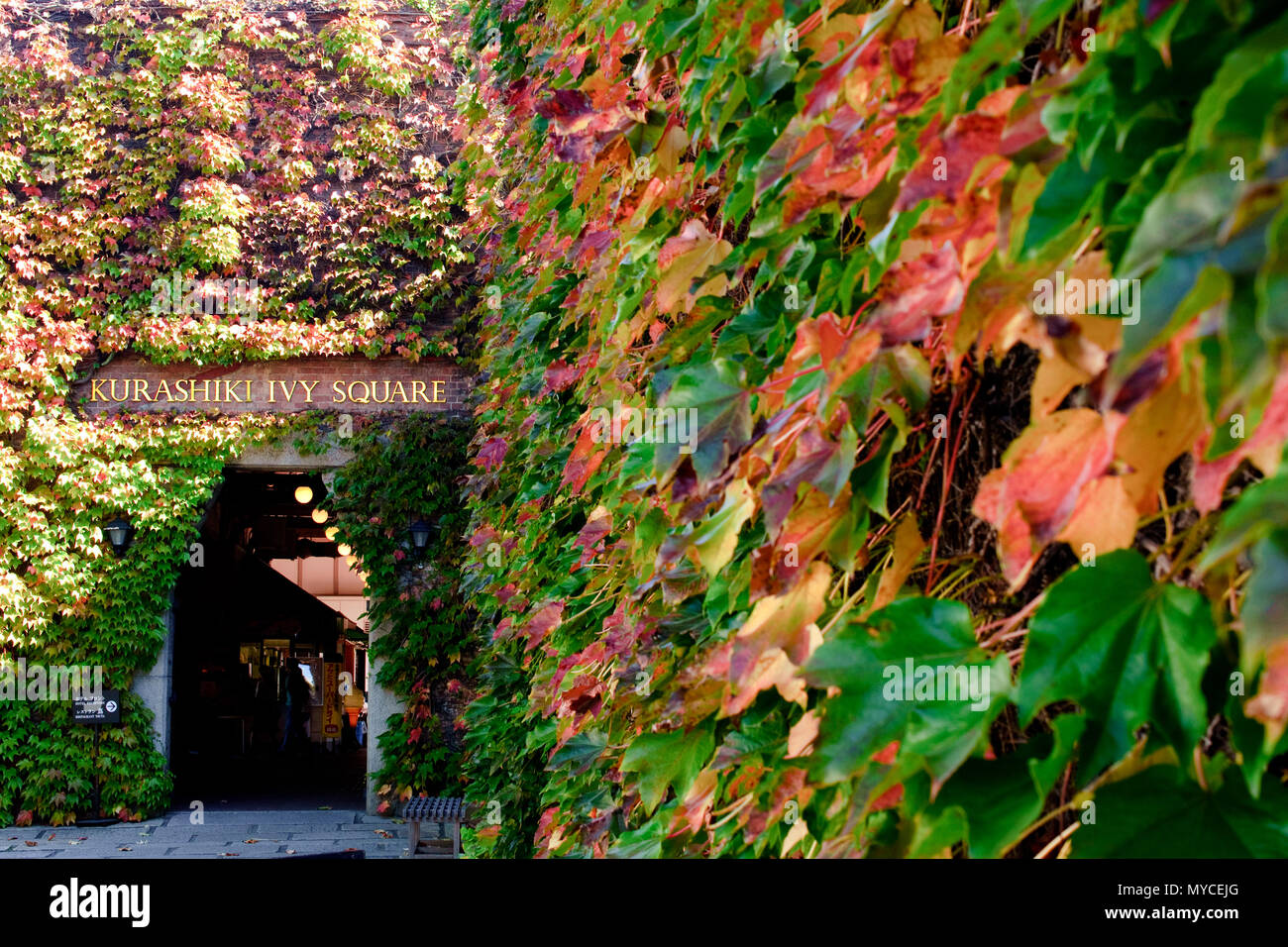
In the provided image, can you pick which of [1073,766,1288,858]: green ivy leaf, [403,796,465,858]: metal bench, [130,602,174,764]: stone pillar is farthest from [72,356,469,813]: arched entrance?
[1073,766,1288,858]: green ivy leaf

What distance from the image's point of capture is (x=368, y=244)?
10961 mm

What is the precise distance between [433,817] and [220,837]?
239 centimetres

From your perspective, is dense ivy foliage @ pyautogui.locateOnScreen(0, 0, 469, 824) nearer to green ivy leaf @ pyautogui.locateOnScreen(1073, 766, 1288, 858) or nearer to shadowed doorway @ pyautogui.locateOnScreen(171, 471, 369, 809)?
shadowed doorway @ pyautogui.locateOnScreen(171, 471, 369, 809)

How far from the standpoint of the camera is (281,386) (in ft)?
35.2

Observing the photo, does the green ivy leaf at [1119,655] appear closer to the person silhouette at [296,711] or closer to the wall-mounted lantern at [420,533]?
the wall-mounted lantern at [420,533]

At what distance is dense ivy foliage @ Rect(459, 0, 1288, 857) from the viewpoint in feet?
1.81

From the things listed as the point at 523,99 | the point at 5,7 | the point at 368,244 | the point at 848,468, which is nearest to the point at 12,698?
the point at 368,244

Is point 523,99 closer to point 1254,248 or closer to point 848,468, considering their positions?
point 848,468

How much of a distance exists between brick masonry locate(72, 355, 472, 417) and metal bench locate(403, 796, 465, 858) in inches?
163

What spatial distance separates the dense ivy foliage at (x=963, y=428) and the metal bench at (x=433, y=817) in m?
6.69

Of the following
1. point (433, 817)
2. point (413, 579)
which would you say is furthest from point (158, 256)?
point (433, 817)

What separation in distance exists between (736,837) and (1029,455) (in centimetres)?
82

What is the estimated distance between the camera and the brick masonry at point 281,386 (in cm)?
1061

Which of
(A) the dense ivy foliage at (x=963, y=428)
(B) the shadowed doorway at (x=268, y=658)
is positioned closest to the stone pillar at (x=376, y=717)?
(B) the shadowed doorway at (x=268, y=658)
